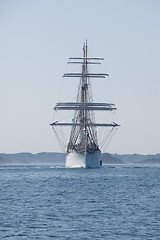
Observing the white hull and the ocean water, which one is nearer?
the ocean water

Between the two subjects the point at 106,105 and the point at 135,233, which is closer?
the point at 135,233

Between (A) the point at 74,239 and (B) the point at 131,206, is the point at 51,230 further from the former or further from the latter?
(B) the point at 131,206

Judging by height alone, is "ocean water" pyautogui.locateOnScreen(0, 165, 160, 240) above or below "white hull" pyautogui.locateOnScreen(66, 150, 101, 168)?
below

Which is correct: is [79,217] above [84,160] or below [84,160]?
below

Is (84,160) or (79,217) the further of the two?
(84,160)

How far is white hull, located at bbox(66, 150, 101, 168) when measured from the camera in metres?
121

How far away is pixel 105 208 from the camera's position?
1512 inches

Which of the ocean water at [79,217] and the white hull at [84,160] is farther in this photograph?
the white hull at [84,160]

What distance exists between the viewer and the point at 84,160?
4744 inches

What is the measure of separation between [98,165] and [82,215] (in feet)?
305

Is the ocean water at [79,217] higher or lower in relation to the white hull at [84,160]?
lower

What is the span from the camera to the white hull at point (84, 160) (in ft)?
396

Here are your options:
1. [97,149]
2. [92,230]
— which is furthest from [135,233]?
[97,149]

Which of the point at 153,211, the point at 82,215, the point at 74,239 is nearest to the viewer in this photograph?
the point at 74,239
